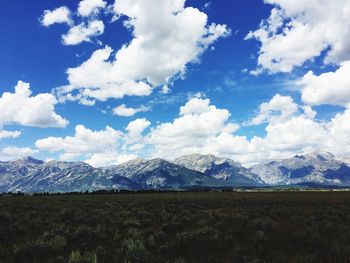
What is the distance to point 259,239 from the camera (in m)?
13.3

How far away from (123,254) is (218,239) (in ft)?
13.5

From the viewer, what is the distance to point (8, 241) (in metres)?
14.6

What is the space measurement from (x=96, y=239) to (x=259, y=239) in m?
6.74

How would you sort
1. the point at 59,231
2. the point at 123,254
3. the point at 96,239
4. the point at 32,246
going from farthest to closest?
the point at 59,231, the point at 96,239, the point at 32,246, the point at 123,254

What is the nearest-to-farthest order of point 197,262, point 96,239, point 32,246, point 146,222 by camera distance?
1. point 197,262
2. point 32,246
3. point 96,239
4. point 146,222

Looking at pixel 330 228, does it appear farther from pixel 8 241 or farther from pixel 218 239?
pixel 8 241

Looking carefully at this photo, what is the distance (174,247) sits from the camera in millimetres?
11523

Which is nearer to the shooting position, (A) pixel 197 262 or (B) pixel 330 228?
(A) pixel 197 262

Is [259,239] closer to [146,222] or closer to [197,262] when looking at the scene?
[197,262]

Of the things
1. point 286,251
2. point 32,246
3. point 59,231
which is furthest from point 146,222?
point 286,251

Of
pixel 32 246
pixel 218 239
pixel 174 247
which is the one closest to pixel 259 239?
pixel 218 239

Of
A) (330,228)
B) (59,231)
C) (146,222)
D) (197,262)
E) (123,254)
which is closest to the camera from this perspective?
(197,262)

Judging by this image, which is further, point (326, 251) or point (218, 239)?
point (218, 239)

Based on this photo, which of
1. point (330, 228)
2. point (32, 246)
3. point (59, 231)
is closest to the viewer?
point (32, 246)
